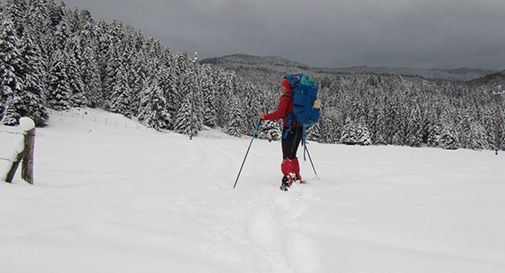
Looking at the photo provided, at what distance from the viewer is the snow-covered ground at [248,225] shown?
2.88 meters

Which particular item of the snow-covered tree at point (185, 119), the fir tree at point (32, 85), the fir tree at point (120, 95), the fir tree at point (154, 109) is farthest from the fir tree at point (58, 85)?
the snow-covered tree at point (185, 119)

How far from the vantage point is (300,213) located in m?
4.74

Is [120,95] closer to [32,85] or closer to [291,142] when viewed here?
→ [32,85]

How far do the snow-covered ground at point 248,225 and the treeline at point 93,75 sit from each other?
29.5 meters

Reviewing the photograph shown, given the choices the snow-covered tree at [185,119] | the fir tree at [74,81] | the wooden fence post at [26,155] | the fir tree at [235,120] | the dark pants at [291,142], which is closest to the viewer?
the wooden fence post at [26,155]

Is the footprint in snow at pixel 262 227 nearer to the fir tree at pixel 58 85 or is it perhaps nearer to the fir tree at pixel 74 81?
the fir tree at pixel 58 85

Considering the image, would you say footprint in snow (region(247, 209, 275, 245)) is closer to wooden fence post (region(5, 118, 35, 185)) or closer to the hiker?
the hiker

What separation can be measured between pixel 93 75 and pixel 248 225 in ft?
174

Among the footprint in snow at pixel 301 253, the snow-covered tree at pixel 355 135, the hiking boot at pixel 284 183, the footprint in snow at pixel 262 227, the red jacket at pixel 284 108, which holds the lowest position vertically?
the snow-covered tree at pixel 355 135

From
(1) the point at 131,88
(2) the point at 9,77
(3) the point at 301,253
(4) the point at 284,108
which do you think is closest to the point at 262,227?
(3) the point at 301,253

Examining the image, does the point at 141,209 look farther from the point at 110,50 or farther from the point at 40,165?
the point at 110,50

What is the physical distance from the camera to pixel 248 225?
4180 mm

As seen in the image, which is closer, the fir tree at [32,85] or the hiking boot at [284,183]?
the hiking boot at [284,183]

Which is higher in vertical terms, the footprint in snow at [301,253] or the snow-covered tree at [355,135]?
the footprint in snow at [301,253]
